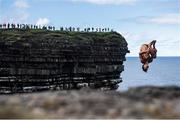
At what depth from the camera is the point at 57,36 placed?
83375 millimetres

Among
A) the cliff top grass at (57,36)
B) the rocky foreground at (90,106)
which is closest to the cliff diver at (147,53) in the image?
the cliff top grass at (57,36)

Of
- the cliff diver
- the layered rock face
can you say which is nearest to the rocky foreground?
the layered rock face

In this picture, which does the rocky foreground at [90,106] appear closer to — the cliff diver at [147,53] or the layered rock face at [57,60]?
the layered rock face at [57,60]

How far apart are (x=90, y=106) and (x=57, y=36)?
220 feet

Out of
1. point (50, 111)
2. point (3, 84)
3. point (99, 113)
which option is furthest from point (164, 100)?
point (3, 84)

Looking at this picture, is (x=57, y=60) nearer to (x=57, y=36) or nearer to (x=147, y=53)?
(x=57, y=36)

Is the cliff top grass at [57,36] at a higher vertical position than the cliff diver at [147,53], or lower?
higher

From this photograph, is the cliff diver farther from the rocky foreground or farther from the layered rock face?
the rocky foreground

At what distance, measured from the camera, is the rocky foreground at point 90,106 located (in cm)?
1621

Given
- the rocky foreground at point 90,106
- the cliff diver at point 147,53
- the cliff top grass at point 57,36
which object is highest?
the cliff top grass at point 57,36

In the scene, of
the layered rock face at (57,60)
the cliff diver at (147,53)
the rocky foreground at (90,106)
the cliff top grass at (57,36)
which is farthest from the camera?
the cliff diver at (147,53)

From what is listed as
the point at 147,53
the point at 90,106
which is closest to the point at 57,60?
the point at 147,53

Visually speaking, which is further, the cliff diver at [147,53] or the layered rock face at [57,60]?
the cliff diver at [147,53]

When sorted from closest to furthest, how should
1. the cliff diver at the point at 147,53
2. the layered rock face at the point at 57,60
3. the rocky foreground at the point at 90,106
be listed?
the rocky foreground at the point at 90,106 < the layered rock face at the point at 57,60 < the cliff diver at the point at 147,53
